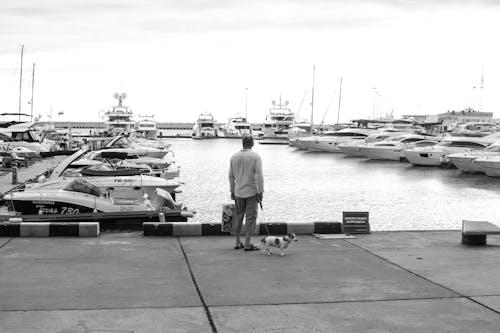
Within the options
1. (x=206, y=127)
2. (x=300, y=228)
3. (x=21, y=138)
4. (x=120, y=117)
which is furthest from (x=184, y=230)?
(x=206, y=127)

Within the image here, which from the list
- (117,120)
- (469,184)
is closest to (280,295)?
(469,184)

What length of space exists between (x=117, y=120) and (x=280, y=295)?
112 metres

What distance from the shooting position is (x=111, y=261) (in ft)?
33.6

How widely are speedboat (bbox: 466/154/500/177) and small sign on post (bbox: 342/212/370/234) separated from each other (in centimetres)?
3632

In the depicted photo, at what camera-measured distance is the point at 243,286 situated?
8648mm

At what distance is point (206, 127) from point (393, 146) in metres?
105

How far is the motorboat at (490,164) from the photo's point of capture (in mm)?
47184

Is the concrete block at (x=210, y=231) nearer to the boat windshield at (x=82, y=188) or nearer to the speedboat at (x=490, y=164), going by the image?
the boat windshield at (x=82, y=188)

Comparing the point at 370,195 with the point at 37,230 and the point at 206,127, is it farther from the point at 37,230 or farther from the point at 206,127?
the point at 206,127

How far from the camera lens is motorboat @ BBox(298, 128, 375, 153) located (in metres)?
88.1

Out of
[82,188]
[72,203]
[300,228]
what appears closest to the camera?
[300,228]

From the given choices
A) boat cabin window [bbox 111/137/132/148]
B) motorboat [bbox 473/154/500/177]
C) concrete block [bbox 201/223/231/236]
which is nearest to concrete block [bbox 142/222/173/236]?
concrete block [bbox 201/223/231/236]

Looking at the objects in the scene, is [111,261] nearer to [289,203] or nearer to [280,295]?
[280,295]

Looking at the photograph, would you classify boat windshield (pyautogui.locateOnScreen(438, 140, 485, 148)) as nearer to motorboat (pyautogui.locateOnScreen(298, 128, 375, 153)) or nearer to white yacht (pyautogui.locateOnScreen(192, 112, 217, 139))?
motorboat (pyautogui.locateOnScreen(298, 128, 375, 153))
